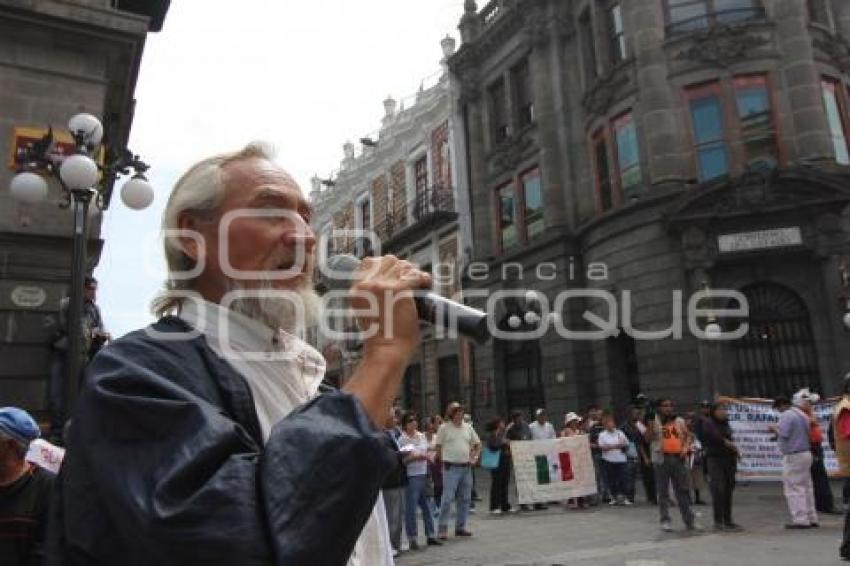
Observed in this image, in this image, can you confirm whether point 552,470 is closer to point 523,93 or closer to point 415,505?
point 415,505

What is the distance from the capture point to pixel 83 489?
108cm

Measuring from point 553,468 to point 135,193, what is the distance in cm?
952

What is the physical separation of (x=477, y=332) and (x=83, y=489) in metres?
0.79

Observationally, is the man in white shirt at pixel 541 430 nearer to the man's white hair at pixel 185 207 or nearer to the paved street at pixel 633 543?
the paved street at pixel 633 543

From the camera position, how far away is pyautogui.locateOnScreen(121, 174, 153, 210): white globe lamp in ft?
27.5

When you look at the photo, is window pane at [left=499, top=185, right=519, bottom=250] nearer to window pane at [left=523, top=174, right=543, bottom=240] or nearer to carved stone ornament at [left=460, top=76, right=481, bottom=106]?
window pane at [left=523, top=174, right=543, bottom=240]

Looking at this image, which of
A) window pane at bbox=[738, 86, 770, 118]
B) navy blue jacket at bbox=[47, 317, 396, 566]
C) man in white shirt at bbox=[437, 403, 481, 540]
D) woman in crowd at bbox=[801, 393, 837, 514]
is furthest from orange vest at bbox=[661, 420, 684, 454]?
window pane at bbox=[738, 86, 770, 118]

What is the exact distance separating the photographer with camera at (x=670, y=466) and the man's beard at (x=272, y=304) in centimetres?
994

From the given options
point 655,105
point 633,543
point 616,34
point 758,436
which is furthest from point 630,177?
point 633,543

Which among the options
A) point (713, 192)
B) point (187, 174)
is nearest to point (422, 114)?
point (713, 192)

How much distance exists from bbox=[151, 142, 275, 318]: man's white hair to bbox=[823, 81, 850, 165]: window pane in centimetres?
2064

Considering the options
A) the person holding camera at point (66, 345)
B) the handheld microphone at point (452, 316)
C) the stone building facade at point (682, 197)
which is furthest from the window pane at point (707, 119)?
the handheld microphone at point (452, 316)

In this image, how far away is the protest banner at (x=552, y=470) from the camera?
1376cm

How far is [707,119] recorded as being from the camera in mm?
19297
